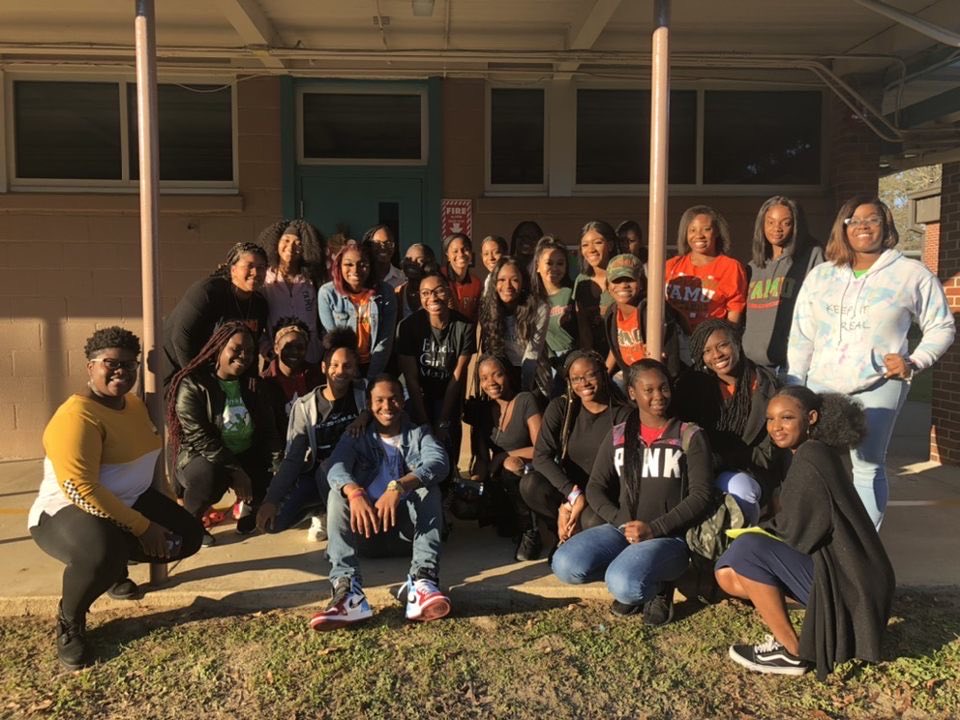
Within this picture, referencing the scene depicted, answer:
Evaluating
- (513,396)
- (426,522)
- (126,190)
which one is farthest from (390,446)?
(126,190)

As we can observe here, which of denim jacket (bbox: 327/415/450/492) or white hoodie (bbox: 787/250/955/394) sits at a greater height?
white hoodie (bbox: 787/250/955/394)

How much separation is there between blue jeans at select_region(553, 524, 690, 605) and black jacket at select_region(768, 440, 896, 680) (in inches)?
23.4

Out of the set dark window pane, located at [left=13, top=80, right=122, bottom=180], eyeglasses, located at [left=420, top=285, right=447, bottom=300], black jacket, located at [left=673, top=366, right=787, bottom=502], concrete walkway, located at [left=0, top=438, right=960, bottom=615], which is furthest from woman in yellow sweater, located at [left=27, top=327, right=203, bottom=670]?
dark window pane, located at [left=13, top=80, right=122, bottom=180]

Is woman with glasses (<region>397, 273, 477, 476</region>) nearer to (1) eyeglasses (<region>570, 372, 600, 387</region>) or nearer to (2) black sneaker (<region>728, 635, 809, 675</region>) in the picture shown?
(1) eyeglasses (<region>570, 372, 600, 387</region>)

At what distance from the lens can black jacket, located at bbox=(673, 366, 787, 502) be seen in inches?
152

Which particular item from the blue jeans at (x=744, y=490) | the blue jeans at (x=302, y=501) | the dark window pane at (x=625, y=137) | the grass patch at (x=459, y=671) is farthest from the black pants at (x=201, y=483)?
the dark window pane at (x=625, y=137)

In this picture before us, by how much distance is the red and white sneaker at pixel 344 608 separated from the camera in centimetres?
334

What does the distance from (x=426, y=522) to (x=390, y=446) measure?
17.8 inches

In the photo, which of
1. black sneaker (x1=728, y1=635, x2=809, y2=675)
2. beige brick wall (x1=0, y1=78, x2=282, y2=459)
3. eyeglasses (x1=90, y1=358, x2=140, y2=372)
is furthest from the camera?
beige brick wall (x1=0, y1=78, x2=282, y2=459)

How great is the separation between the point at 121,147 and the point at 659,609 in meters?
5.89

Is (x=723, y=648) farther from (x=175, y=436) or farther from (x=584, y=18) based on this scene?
(x=584, y=18)

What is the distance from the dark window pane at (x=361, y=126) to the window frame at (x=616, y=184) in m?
0.70

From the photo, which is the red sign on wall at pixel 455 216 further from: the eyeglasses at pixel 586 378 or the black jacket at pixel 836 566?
the black jacket at pixel 836 566

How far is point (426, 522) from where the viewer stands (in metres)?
3.77
